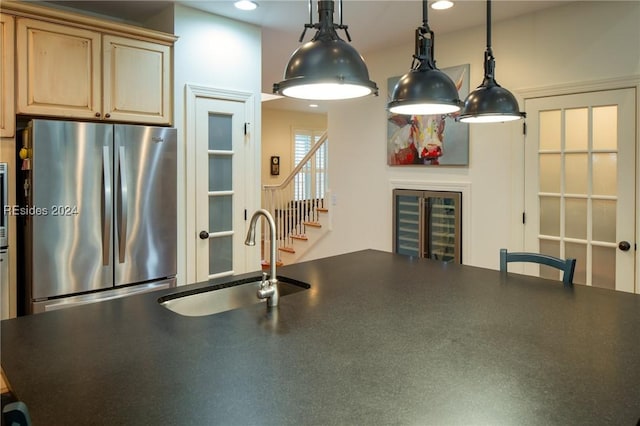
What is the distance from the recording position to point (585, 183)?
3.30m

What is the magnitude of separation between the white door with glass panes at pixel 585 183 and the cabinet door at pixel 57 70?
3.17 metres

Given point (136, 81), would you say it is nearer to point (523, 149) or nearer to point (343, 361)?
point (343, 361)

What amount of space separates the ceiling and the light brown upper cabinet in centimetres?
49

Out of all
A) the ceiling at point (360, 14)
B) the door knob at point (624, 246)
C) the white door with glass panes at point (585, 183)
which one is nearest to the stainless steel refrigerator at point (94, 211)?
the ceiling at point (360, 14)

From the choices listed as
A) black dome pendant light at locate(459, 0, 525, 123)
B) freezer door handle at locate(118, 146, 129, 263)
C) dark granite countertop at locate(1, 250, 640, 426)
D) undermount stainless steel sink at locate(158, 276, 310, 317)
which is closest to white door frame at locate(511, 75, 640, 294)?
black dome pendant light at locate(459, 0, 525, 123)

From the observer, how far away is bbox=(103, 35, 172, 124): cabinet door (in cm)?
293

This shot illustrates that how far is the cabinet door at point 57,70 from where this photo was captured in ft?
8.53

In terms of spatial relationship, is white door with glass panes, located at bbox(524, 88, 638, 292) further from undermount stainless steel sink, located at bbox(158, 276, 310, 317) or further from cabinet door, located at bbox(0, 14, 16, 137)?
cabinet door, located at bbox(0, 14, 16, 137)

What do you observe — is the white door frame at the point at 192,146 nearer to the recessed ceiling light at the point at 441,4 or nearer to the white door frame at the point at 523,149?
the recessed ceiling light at the point at 441,4

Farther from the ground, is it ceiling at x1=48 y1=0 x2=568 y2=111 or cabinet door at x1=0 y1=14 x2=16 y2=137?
ceiling at x1=48 y1=0 x2=568 y2=111

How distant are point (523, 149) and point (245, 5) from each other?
239 cm

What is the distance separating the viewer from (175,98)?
3281 mm

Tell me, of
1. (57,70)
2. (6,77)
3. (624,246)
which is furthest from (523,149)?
(6,77)

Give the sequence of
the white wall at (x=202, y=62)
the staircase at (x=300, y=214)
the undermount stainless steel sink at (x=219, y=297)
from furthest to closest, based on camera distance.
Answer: the staircase at (x=300, y=214) < the white wall at (x=202, y=62) < the undermount stainless steel sink at (x=219, y=297)
